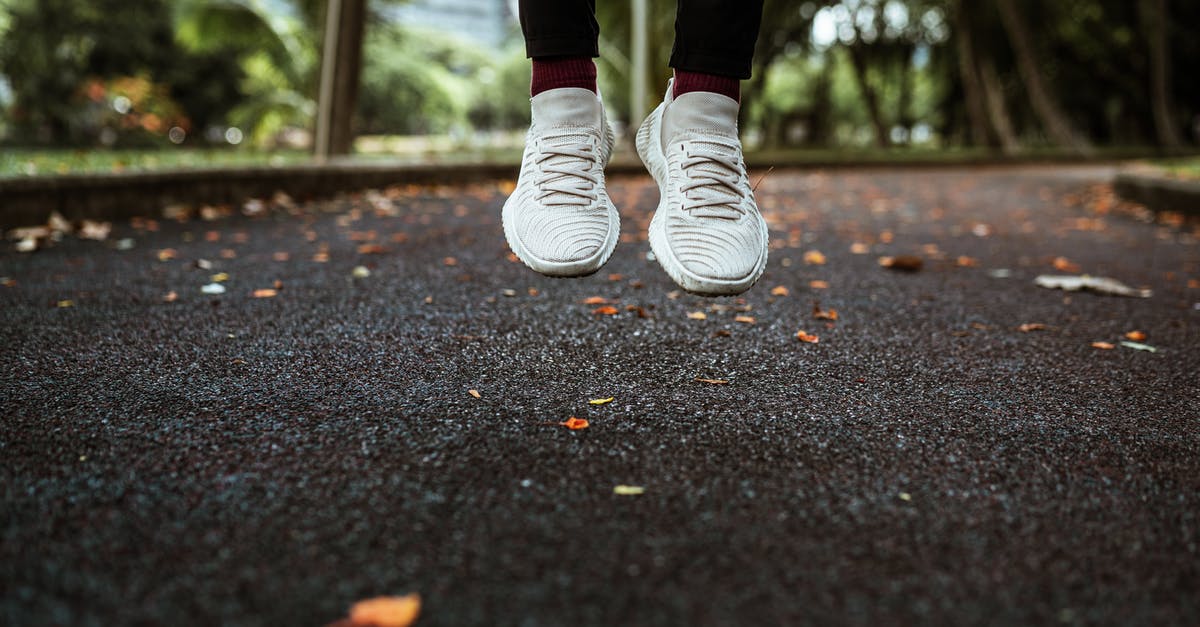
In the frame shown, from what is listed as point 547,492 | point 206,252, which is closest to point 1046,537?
point 547,492

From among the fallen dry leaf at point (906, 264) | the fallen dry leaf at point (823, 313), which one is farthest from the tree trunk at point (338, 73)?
the fallen dry leaf at point (823, 313)

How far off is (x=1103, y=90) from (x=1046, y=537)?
2851 cm

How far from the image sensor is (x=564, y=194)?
1.82 m

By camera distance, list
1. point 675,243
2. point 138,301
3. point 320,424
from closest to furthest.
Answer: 1. point 320,424
2. point 675,243
3. point 138,301

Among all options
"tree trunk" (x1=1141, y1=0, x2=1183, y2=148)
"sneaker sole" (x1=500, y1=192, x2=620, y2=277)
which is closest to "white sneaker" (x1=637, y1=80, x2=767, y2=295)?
"sneaker sole" (x1=500, y1=192, x2=620, y2=277)

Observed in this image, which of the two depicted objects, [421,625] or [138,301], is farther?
[138,301]

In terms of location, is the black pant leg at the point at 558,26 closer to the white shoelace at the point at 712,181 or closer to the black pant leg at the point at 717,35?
the black pant leg at the point at 717,35

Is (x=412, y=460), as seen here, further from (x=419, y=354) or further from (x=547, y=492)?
(x=419, y=354)

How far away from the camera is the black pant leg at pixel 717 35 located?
1.76 metres

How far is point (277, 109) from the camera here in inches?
609

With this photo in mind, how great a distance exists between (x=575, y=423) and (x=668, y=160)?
2.03 ft

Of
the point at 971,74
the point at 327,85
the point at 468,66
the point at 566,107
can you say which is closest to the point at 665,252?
the point at 566,107

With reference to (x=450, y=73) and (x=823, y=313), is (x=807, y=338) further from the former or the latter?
(x=450, y=73)

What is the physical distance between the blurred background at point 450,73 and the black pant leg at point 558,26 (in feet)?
17.1
